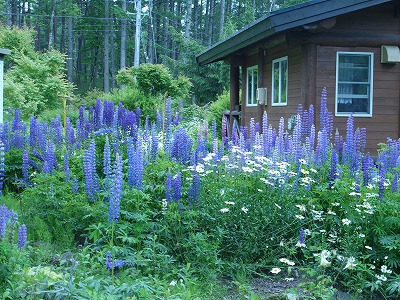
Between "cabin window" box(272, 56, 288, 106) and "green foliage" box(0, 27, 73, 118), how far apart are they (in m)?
10.5

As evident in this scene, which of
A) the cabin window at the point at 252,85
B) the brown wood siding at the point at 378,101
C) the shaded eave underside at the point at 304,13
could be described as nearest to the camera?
the shaded eave underside at the point at 304,13

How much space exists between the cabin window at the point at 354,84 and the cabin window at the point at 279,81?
1.54 m

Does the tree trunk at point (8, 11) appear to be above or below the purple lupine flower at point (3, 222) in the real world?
above

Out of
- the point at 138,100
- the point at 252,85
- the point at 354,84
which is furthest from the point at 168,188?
the point at 138,100

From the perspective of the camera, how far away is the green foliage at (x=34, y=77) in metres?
23.5

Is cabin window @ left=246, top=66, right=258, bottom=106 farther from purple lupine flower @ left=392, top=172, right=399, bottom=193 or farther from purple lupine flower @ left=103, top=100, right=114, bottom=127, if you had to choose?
purple lupine flower @ left=392, top=172, right=399, bottom=193

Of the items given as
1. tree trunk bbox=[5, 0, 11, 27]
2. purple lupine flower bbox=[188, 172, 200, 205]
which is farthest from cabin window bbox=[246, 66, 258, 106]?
tree trunk bbox=[5, 0, 11, 27]

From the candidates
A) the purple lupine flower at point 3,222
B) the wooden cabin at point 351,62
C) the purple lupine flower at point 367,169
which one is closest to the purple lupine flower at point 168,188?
the purple lupine flower at point 3,222

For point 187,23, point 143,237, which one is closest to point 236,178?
point 143,237

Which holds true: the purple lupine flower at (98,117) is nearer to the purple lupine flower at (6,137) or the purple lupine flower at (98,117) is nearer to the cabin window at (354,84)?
the purple lupine flower at (6,137)

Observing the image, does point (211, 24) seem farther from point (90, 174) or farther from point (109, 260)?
point (109, 260)

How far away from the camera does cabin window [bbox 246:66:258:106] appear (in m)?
17.1

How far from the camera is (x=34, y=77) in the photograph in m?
26.1

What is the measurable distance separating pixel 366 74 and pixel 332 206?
7.57m
